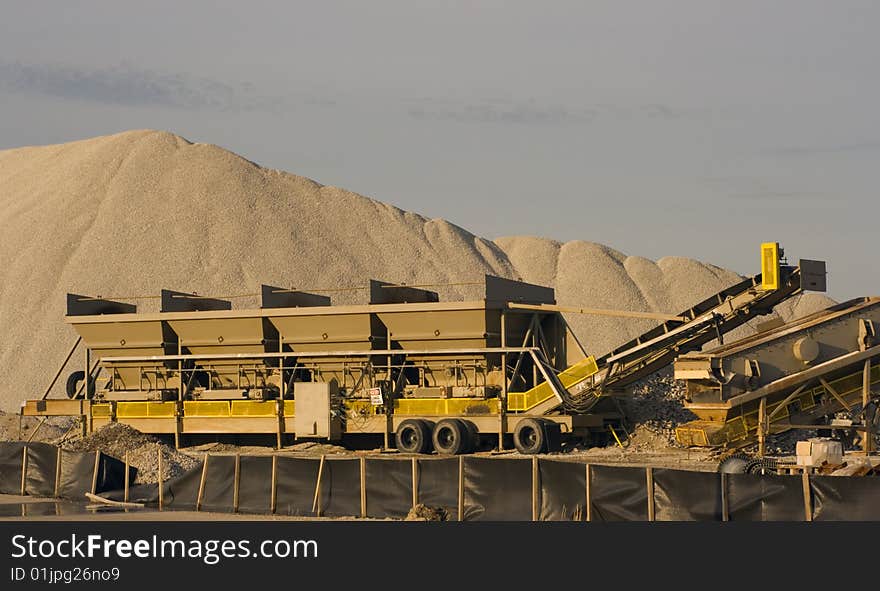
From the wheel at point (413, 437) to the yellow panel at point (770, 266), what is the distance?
456 inches

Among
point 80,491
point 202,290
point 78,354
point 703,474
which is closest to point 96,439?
point 80,491

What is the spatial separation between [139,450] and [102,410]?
11878 millimetres

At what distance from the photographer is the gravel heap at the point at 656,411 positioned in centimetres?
4062

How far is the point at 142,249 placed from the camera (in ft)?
331

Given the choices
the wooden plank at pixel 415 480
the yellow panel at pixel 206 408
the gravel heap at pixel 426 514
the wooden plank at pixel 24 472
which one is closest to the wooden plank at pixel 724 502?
the gravel heap at pixel 426 514

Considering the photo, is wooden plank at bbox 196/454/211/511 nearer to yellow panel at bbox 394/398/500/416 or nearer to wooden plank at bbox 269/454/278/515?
wooden plank at bbox 269/454/278/515

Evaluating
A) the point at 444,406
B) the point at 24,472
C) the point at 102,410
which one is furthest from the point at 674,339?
the point at 102,410

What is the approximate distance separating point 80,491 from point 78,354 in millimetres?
58217

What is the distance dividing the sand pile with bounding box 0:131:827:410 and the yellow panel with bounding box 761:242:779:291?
5838 cm

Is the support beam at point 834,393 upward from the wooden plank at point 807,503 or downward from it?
upward

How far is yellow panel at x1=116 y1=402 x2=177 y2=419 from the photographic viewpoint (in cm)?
4622

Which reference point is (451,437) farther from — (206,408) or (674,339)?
(206,408)

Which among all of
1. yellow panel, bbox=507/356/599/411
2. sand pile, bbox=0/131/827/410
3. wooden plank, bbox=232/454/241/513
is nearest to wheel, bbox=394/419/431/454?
yellow panel, bbox=507/356/599/411

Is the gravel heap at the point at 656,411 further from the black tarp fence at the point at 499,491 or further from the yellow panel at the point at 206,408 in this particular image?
the black tarp fence at the point at 499,491
